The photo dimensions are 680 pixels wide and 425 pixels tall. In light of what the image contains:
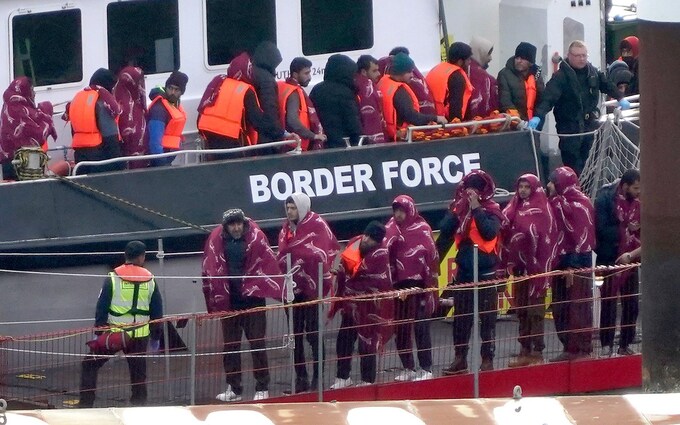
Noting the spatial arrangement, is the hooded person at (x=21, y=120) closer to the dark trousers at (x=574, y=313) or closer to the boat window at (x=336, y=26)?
the boat window at (x=336, y=26)

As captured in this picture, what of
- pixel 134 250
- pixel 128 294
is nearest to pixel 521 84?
pixel 134 250

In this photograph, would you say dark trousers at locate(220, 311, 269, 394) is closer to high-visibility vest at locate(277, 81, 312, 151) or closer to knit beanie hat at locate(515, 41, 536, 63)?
high-visibility vest at locate(277, 81, 312, 151)

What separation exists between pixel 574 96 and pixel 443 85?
107 centimetres

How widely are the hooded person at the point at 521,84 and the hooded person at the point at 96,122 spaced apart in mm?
3100

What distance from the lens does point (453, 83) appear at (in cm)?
1195

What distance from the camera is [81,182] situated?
425 inches

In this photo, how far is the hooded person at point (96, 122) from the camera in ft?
35.8

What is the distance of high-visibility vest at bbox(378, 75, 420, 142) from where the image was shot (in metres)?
11.6

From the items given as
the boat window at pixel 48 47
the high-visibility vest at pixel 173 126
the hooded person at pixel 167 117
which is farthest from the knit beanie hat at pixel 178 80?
the boat window at pixel 48 47

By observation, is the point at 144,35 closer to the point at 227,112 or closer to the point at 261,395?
the point at 227,112

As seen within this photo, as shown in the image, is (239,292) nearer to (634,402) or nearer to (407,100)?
(407,100)

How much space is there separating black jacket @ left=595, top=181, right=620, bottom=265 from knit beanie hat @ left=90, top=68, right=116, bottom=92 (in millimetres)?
3628

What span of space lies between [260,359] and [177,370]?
536 millimetres

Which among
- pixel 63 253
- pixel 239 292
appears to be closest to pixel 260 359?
pixel 239 292
